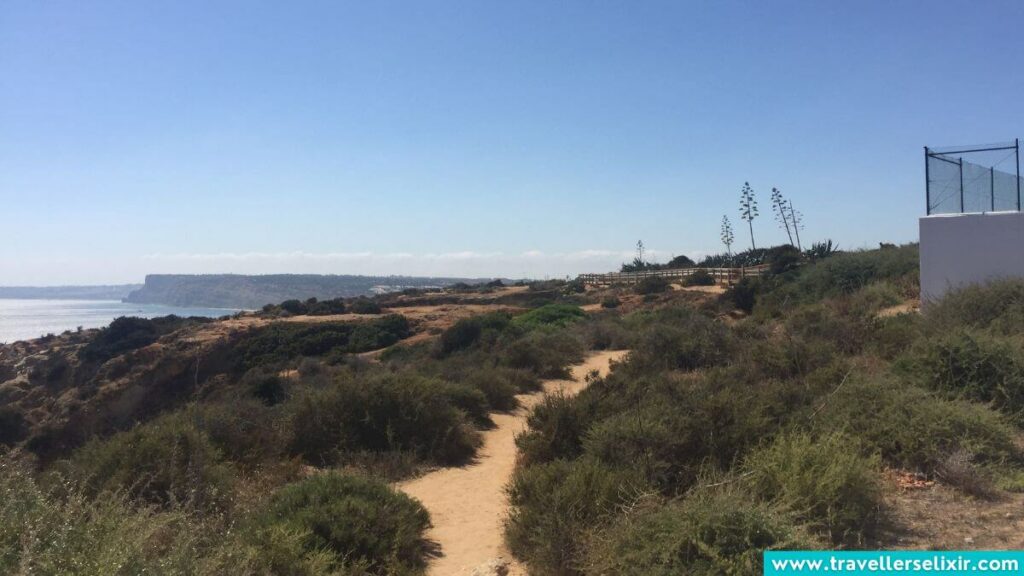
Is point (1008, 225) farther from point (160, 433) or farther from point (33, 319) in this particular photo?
point (33, 319)

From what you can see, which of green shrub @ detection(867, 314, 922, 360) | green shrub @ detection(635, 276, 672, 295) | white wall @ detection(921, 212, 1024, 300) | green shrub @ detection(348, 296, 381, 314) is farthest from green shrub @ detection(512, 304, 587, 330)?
green shrub @ detection(348, 296, 381, 314)

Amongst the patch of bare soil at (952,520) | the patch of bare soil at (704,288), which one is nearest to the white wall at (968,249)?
the patch of bare soil at (952,520)

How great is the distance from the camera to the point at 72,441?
21312mm

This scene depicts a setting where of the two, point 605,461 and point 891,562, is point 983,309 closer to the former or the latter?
point 605,461

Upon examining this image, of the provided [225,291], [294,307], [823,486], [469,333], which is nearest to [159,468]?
[823,486]

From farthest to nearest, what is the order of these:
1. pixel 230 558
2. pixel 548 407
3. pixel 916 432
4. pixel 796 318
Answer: pixel 796 318 < pixel 548 407 < pixel 916 432 < pixel 230 558

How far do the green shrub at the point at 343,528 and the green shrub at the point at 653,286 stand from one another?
4140cm

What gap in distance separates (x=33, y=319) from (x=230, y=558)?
5490cm

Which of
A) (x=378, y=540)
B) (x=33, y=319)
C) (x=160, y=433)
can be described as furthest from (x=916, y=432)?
(x=33, y=319)

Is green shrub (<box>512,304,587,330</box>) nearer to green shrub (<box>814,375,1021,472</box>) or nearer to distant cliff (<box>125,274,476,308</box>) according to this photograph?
green shrub (<box>814,375,1021,472</box>)

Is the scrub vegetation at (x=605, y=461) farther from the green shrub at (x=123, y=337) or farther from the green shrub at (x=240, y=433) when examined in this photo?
the green shrub at (x=123, y=337)

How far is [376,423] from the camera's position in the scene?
10594 mm

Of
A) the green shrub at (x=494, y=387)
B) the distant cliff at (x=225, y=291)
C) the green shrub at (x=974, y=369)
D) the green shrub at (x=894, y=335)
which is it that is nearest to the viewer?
the green shrub at (x=974, y=369)

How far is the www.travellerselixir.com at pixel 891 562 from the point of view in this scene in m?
4.23
